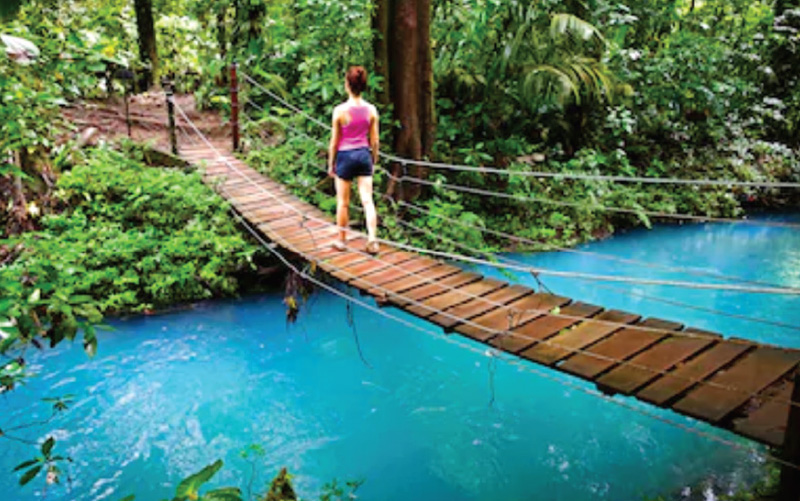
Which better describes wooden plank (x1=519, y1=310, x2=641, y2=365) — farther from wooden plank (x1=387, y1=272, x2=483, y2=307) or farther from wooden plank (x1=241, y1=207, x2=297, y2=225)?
wooden plank (x1=241, y1=207, x2=297, y2=225)

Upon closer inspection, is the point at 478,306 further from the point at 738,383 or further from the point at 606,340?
the point at 738,383

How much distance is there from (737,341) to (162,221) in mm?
4867

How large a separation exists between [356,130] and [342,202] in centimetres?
49

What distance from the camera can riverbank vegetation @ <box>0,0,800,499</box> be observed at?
5.53 meters

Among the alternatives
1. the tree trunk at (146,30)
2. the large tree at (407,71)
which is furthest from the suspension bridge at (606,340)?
the tree trunk at (146,30)

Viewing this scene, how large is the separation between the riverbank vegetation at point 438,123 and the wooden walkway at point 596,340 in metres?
0.61

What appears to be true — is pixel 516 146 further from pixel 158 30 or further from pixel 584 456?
pixel 158 30

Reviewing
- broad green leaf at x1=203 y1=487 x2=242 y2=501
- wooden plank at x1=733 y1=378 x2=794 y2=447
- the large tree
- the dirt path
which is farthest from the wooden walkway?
the dirt path

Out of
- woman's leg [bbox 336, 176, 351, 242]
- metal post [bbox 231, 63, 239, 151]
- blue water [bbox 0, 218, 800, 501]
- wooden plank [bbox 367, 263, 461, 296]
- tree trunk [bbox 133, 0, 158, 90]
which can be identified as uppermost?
tree trunk [bbox 133, 0, 158, 90]

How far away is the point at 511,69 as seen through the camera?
7609 millimetres

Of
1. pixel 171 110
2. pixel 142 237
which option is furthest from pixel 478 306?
pixel 171 110

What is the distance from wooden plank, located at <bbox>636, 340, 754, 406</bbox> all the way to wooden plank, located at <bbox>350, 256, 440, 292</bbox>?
153cm

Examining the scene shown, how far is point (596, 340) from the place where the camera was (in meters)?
2.67

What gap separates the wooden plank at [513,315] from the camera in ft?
9.19
